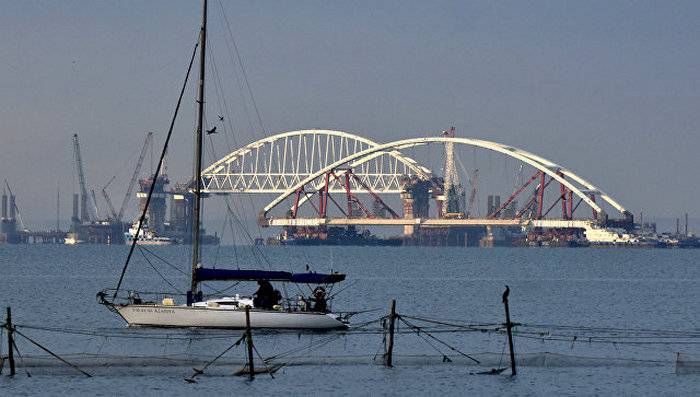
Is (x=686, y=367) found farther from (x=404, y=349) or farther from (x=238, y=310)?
(x=238, y=310)

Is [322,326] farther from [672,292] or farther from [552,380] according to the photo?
[672,292]

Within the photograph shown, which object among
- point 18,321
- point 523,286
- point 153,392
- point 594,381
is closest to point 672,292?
point 523,286

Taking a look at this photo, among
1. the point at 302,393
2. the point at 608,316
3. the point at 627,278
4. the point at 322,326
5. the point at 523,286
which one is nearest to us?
the point at 302,393

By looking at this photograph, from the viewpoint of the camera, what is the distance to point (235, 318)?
193 feet

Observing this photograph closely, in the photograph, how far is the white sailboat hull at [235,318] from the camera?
58844 mm

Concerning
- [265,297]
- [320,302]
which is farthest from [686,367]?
[265,297]

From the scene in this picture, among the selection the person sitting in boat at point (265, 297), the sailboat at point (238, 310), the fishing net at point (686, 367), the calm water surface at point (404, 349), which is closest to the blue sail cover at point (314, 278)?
the sailboat at point (238, 310)

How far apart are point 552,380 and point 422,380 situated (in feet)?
14.1

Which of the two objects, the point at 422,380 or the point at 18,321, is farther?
the point at 18,321

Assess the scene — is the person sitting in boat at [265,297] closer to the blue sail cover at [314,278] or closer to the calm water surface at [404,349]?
the calm water surface at [404,349]

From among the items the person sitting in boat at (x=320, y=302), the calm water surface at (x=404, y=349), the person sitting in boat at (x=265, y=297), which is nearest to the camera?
the calm water surface at (x=404, y=349)

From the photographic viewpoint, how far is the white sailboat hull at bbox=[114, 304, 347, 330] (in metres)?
58.8

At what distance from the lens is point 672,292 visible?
107 meters

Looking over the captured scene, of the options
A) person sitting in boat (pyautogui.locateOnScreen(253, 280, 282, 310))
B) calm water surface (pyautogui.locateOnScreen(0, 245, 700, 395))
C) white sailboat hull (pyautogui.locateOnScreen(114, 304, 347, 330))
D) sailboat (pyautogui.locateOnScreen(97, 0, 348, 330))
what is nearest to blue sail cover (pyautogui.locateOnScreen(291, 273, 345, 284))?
sailboat (pyautogui.locateOnScreen(97, 0, 348, 330))
